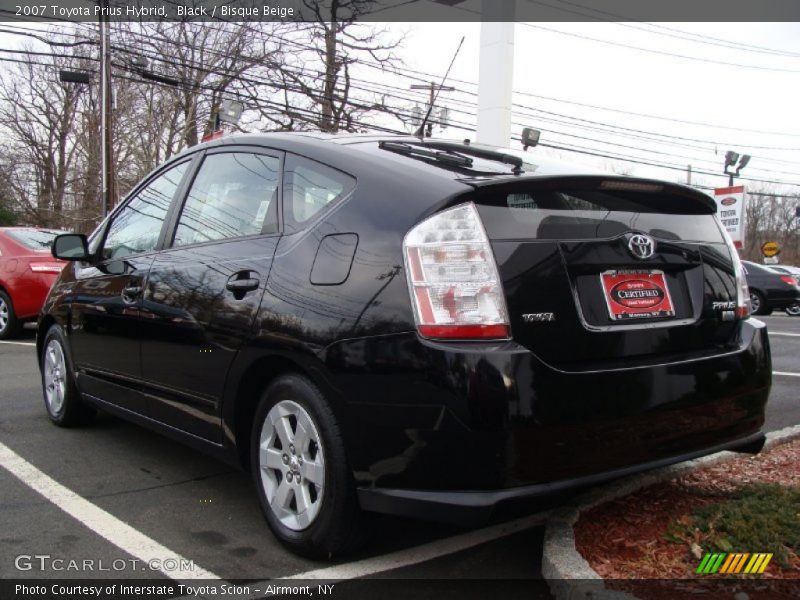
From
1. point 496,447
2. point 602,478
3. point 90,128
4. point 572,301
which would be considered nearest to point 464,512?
point 496,447

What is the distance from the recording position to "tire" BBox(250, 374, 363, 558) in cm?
255

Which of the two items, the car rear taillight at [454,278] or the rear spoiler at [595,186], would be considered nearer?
the car rear taillight at [454,278]

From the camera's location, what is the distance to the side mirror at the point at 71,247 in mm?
4387

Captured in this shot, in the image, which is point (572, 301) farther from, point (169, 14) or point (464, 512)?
point (169, 14)

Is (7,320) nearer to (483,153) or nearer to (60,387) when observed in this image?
(60,387)

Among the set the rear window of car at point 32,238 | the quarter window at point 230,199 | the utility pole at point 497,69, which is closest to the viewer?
the quarter window at point 230,199

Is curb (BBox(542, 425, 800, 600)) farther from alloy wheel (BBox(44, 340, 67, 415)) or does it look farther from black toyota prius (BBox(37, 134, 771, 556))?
alloy wheel (BBox(44, 340, 67, 415))

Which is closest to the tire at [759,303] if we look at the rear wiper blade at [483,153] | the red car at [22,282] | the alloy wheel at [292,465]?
the red car at [22,282]

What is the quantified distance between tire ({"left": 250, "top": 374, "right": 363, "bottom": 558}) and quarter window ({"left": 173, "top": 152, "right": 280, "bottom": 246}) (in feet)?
2.56

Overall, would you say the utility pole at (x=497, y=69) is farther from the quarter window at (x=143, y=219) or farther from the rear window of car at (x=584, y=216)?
the rear window of car at (x=584, y=216)

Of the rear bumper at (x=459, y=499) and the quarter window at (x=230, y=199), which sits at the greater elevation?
the quarter window at (x=230, y=199)

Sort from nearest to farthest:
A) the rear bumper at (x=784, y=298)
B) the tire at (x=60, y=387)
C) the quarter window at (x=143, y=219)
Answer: the quarter window at (x=143, y=219), the tire at (x=60, y=387), the rear bumper at (x=784, y=298)

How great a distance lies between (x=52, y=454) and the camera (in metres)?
4.25

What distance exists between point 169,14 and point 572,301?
83.3 feet
